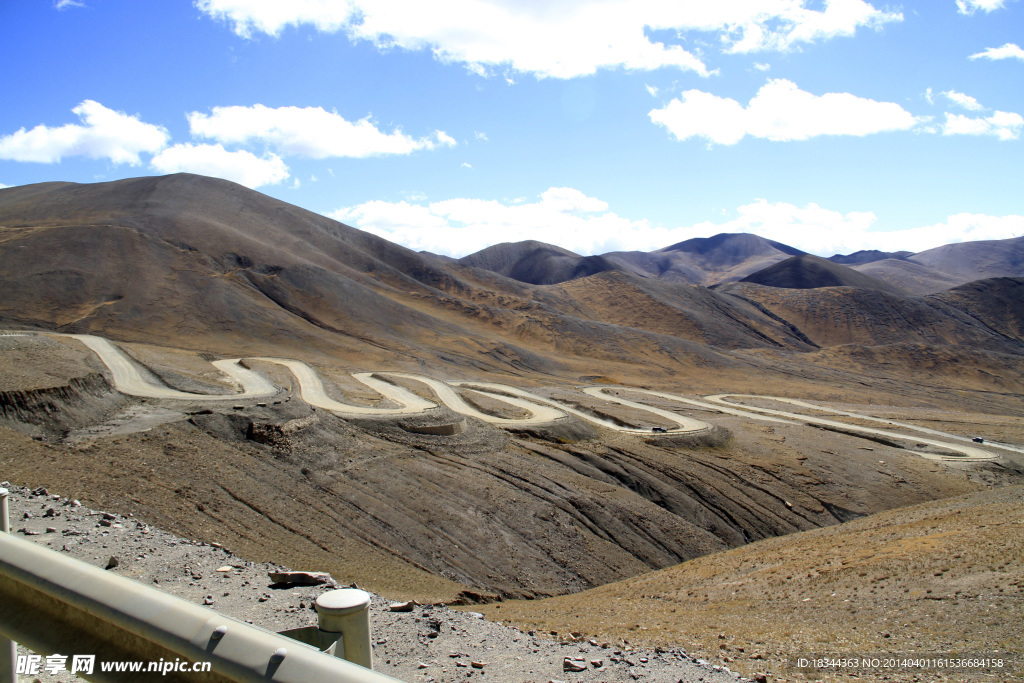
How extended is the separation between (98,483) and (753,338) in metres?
115

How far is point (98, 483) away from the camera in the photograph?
16.7m

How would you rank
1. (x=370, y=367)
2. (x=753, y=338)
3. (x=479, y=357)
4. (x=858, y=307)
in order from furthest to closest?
(x=858, y=307), (x=753, y=338), (x=479, y=357), (x=370, y=367)

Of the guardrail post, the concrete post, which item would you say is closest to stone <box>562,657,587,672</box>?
the concrete post

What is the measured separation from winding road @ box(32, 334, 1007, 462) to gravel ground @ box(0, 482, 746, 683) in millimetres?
20304

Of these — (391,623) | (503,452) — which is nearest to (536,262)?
(503,452)

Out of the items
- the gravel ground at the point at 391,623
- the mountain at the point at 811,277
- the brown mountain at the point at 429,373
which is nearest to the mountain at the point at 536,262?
the brown mountain at the point at 429,373

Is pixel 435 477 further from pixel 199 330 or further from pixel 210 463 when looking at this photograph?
pixel 199 330

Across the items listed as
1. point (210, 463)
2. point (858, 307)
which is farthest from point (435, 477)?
point (858, 307)

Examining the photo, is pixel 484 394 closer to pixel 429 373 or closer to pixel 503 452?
pixel 429 373

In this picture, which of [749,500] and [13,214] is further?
[13,214]

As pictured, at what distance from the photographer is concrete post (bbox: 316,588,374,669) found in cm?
309

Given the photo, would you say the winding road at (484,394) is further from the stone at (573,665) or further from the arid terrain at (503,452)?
the stone at (573,665)

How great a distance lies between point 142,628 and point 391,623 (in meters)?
6.18

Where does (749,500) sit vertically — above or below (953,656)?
below
